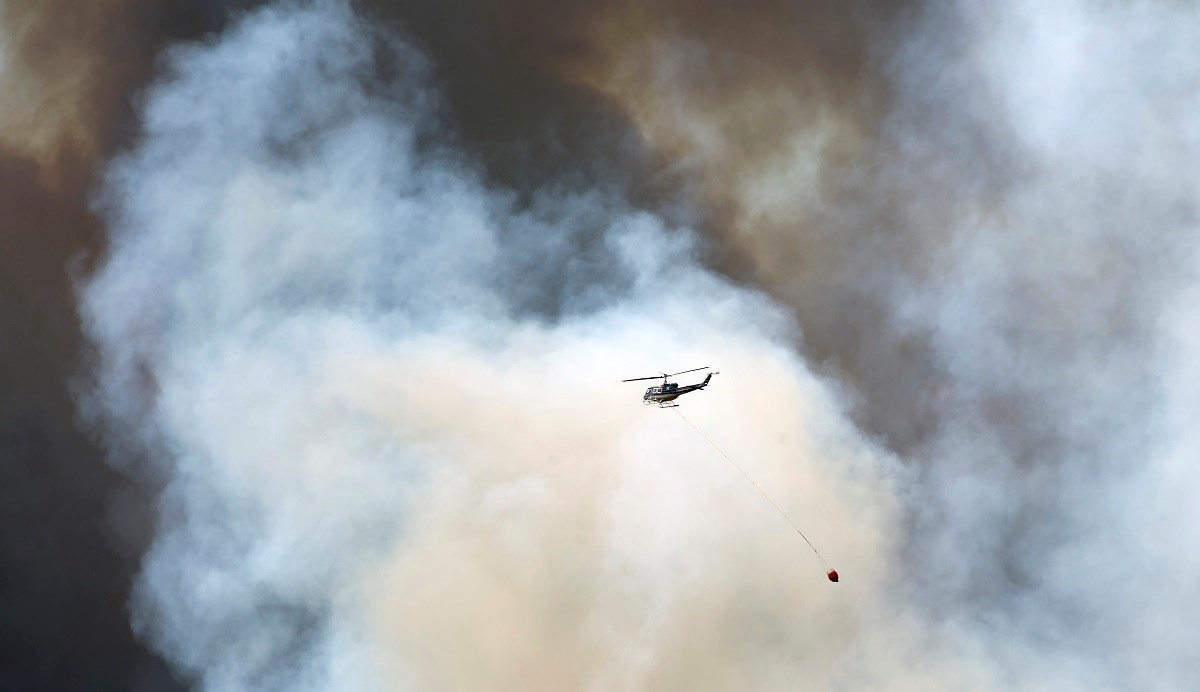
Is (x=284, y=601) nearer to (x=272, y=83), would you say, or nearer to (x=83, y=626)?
(x=83, y=626)

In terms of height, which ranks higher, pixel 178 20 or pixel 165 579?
pixel 178 20

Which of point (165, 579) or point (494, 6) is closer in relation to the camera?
point (165, 579)

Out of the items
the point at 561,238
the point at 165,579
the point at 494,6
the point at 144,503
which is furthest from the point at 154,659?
the point at 494,6

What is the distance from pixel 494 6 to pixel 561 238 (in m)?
24.5

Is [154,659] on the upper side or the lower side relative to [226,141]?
lower

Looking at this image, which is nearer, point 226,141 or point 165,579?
point 165,579

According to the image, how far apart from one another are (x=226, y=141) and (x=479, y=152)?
2445 cm

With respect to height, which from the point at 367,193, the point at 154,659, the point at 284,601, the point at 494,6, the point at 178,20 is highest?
the point at 494,6

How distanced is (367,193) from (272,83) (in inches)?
545

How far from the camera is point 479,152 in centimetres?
10206

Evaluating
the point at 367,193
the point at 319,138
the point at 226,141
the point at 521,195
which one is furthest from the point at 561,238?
the point at 226,141

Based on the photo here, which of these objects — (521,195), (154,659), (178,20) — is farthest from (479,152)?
(154,659)

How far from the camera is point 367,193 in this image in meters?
101

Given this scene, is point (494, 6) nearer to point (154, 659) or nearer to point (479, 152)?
point (479, 152)
